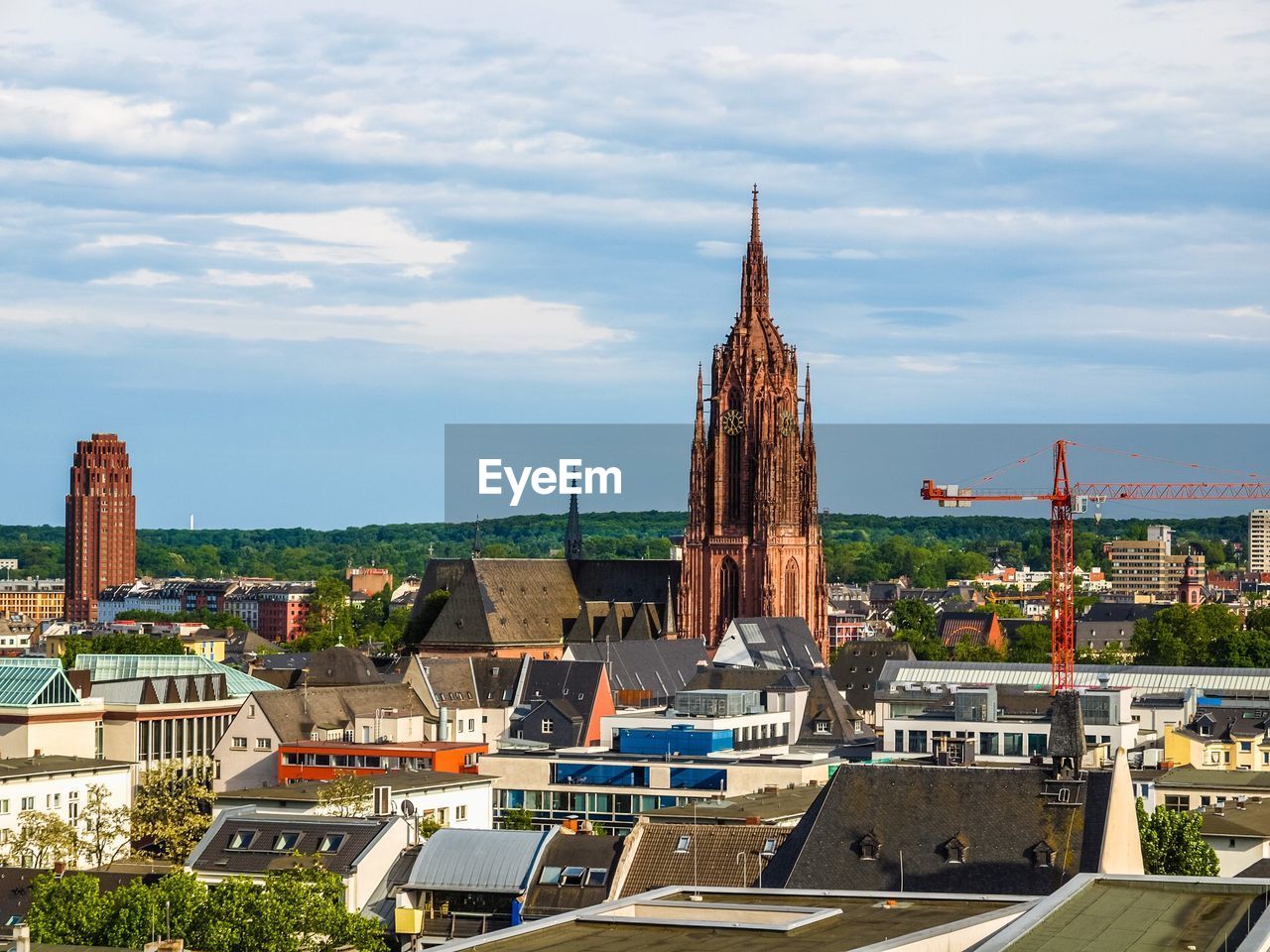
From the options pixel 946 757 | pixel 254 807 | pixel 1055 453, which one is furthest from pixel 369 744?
pixel 1055 453

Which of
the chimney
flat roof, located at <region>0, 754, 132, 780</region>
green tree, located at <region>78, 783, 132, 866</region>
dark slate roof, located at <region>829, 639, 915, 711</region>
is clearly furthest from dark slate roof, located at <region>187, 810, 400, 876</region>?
dark slate roof, located at <region>829, 639, 915, 711</region>

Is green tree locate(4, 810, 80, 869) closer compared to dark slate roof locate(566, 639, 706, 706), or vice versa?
green tree locate(4, 810, 80, 869)

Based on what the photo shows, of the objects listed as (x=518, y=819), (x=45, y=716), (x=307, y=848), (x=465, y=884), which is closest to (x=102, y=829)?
(x=518, y=819)

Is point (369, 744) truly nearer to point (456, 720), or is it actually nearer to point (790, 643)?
point (456, 720)

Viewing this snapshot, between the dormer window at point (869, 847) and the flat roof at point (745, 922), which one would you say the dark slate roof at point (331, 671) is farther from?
the flat roof at point (745, 922)

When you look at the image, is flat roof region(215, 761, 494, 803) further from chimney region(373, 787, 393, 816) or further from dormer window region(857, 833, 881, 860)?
dormer window region(857, 833, 881, 860)

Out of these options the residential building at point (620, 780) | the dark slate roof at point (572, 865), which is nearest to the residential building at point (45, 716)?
the residential building at point (620, 780)
